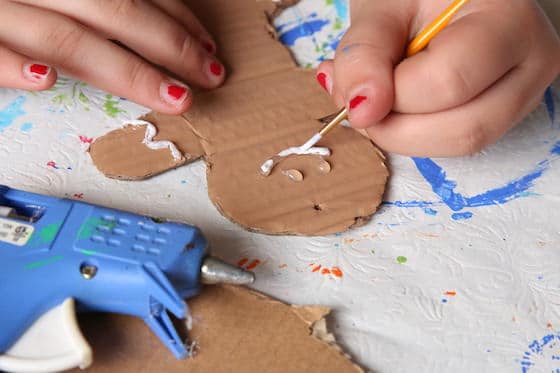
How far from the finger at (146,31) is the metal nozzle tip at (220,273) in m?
0.31

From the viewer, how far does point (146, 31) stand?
0.71m

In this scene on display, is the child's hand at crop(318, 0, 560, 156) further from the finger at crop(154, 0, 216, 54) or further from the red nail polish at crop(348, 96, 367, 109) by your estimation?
the finger at crop(154, 0, 216, 54)

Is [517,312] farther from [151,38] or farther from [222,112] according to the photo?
[151,38]

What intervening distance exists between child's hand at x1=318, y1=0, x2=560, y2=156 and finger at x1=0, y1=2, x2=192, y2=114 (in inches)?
8.4

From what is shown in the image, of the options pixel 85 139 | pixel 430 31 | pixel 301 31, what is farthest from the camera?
pixel 301 31

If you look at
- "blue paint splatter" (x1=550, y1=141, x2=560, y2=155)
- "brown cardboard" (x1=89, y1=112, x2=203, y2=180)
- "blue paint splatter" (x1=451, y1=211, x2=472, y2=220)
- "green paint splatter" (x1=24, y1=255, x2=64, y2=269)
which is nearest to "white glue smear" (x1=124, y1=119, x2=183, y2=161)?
"brown cardboard" (x1=89, y1=112, x2=203, y2=180)

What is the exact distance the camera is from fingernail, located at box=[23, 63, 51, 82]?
0.64m

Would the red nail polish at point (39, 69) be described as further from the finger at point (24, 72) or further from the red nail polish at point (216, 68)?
the red nail polish at point (216, 68)

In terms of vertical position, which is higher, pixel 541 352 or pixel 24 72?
pixel 24 72

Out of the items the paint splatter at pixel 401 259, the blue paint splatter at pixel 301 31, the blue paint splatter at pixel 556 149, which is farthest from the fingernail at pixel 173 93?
the blue paint splatter at pixel 556 149

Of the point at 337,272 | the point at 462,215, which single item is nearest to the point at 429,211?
the point at 462,215

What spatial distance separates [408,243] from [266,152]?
195mm

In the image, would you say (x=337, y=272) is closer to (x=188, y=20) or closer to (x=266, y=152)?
(x=266, y=152)

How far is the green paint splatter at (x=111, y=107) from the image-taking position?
719 mm
